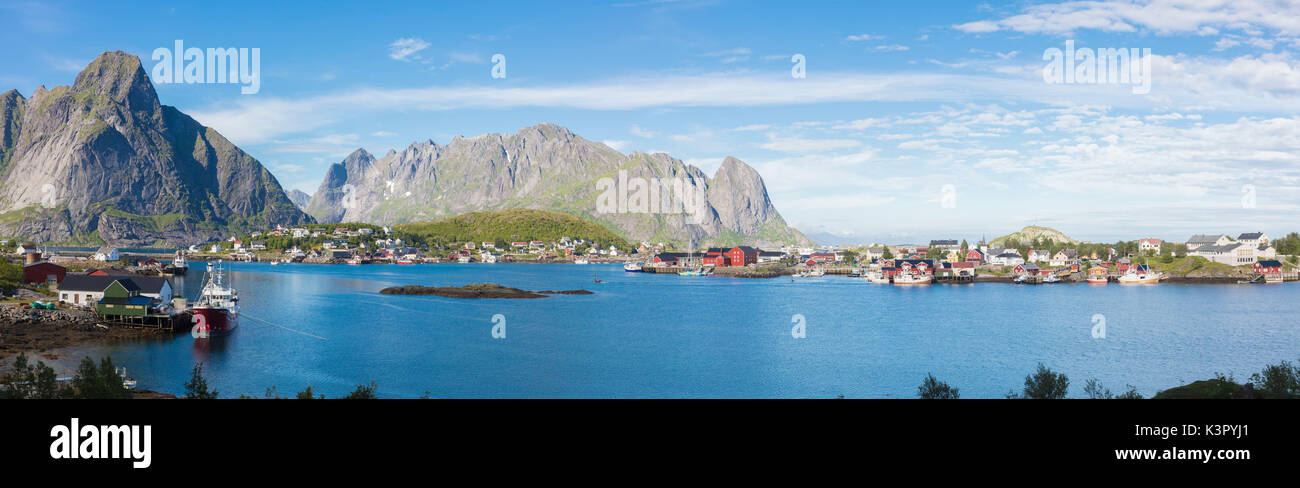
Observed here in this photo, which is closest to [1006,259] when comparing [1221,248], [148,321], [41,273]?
[1221,248]

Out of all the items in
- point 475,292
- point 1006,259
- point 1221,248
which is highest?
point 1221,248

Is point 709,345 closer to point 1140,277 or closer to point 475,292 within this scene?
point 475,292

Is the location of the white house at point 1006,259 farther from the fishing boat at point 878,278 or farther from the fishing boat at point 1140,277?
the fishing boat at point 878,278

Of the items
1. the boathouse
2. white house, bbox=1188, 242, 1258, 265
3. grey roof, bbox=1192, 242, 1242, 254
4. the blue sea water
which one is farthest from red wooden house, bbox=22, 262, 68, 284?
grey roof, bbox=1192, 242, 1242, 254

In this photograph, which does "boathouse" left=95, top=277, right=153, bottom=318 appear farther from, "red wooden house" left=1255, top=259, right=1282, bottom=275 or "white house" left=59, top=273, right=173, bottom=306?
"red wooden house" left=1255, top=259, right=1282, bottom=275

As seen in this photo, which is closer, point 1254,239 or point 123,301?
point 123,301

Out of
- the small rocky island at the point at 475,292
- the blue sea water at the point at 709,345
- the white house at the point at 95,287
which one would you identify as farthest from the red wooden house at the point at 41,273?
the small rocky island at the point at 475,292
